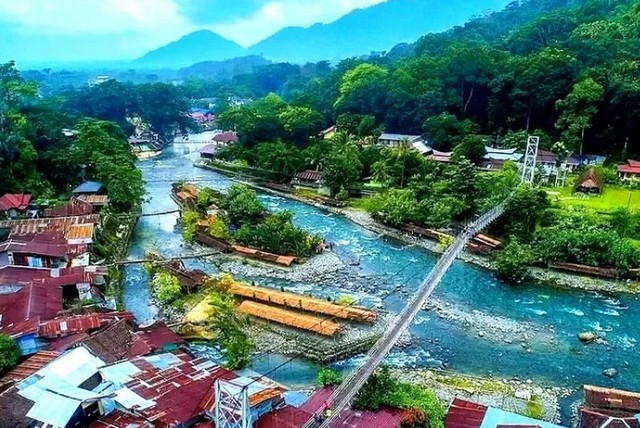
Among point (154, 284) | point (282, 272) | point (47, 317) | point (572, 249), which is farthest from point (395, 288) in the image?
point (47, 317)

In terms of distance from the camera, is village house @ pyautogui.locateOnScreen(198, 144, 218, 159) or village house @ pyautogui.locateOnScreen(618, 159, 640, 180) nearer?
village house @ pyautogui.locateOnScreen(618, 159, 640, 180)

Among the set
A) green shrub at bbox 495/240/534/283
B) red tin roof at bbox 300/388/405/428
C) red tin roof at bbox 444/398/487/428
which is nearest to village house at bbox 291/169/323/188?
green shrub at bbox 495/240/534/283

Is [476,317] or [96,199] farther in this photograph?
[96,199]

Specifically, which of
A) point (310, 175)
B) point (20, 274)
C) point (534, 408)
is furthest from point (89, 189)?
point (534, 408)

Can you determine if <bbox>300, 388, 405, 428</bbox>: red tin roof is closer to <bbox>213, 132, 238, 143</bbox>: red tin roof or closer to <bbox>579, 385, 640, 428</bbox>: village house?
<bbox>579, 385, 640, 428</bbox>: village house

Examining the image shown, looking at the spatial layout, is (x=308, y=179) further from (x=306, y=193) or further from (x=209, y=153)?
(x=209, y=153)

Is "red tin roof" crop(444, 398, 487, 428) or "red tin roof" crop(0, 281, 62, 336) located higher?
"red tin roof" crop(0, 281, 62, 336)

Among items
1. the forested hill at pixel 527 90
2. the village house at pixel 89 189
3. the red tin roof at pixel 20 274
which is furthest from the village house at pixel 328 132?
the red tin roof at pixel 20 274
